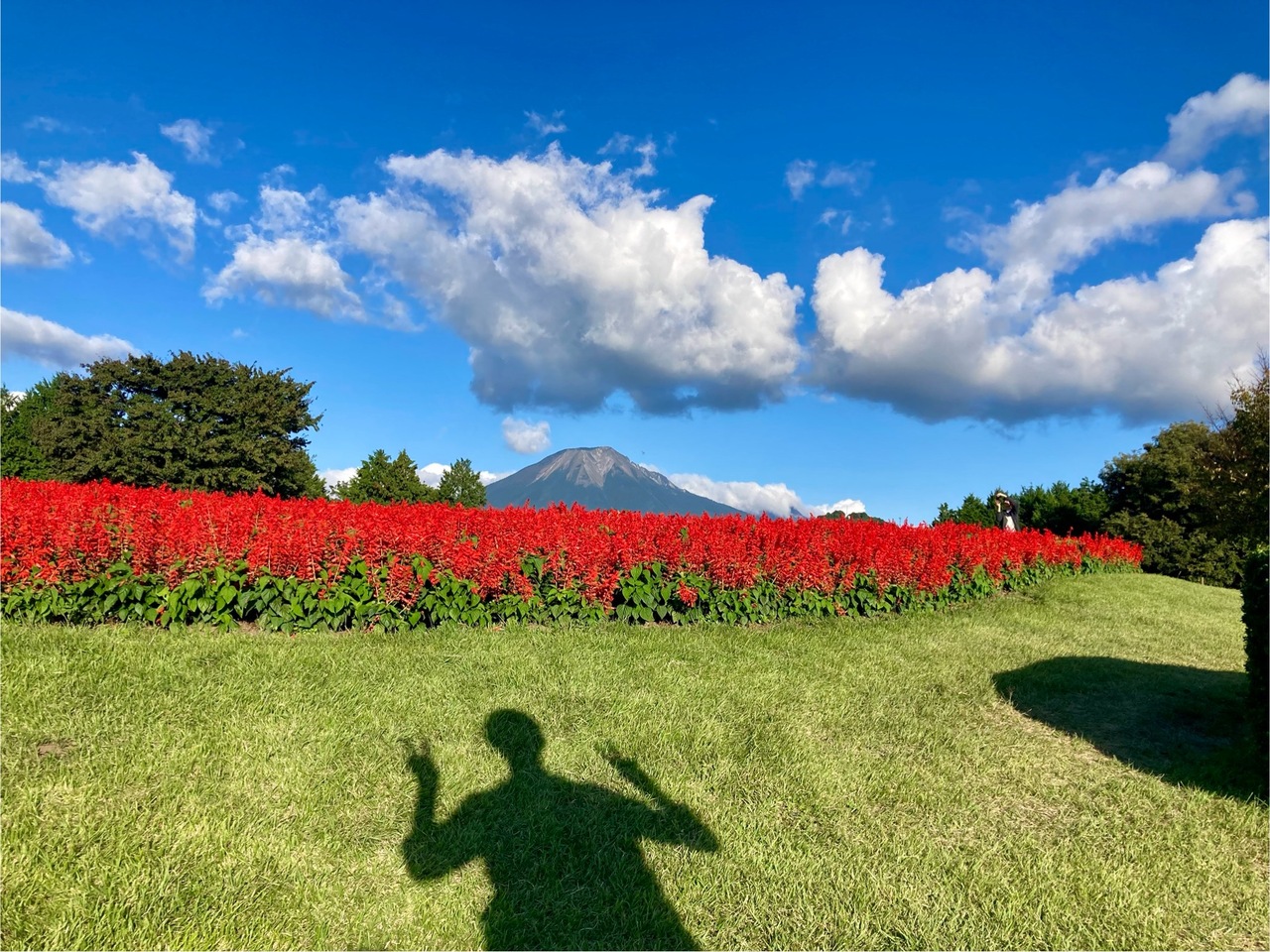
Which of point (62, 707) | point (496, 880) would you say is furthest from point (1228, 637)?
point (62, 707)

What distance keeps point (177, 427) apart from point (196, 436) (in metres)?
0.73

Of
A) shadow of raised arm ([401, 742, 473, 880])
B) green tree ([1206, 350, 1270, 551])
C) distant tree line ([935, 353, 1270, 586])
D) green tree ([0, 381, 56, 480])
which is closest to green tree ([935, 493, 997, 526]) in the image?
distant tree line ([935, 353, 1270, 586])

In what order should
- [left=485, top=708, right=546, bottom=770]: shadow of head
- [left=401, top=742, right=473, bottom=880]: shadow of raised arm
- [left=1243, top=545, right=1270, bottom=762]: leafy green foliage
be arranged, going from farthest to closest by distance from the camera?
[left=1243, top=545, right=1270, bottom=762]: leafy green foliage < [left=485, top=708, right=546, bottom=770]: shadow of head < [left=401, top=742, right=473, bottom=880]: shadow of raised arm

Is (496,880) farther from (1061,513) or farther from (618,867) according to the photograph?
(1061,513)

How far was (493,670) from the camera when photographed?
18.7 feet

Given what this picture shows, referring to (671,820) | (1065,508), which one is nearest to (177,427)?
(671,820)

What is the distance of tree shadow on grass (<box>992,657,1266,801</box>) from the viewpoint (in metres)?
4.81

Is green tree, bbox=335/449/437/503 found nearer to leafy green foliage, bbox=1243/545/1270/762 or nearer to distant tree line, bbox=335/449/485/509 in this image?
distant tree line, bbox=335/449/485/509

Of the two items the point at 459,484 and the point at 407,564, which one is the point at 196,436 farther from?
the point at 407,564

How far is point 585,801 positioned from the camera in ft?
12.8

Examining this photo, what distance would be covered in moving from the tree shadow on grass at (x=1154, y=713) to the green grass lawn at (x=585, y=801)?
4 centimetres

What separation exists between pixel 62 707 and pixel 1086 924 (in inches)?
249

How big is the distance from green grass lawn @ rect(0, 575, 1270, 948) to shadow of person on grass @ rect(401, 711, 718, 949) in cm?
2

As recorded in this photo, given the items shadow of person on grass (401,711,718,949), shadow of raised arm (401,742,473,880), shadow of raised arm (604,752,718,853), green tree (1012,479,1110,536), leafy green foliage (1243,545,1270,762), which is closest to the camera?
shadow of person on grass (401,711,718,949)
